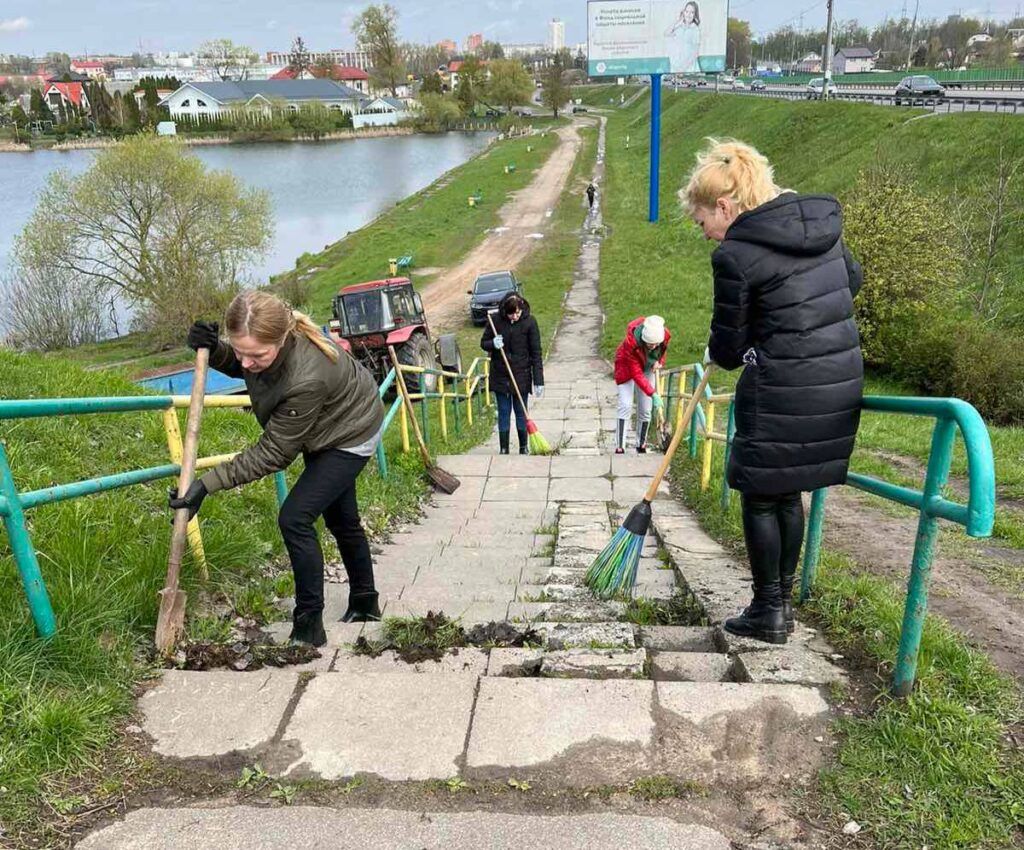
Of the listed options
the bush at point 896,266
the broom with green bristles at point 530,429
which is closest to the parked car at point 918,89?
the bush at point 896,266

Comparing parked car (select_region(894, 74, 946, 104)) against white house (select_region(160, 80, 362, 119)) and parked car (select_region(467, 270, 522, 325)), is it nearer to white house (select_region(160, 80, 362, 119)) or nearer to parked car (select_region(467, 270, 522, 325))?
parked car (select_region(467, 270, 522, 325))

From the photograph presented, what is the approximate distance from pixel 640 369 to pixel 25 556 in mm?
6130

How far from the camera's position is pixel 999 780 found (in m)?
2.12

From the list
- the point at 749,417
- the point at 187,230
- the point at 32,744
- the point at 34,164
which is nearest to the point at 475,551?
the point at 749,417

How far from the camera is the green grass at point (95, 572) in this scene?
2340 mm

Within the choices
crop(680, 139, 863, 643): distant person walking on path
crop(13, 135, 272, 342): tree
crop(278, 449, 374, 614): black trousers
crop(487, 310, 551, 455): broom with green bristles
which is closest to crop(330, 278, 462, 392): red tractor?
crop(487, 310, 551, 455): broom with green bristles

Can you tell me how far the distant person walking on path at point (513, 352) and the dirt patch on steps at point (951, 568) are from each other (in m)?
3.34

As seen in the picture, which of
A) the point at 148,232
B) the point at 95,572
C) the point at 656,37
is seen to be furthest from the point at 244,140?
the point at 95,572

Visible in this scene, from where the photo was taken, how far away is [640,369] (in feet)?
25.9

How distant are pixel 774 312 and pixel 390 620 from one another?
197 centimetres

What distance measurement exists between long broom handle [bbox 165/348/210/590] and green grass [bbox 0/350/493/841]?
0.58 feet

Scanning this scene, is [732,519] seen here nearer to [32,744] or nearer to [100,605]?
[100,605]

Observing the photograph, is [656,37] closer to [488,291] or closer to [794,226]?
[488,291]

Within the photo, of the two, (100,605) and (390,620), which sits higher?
(100,605)
